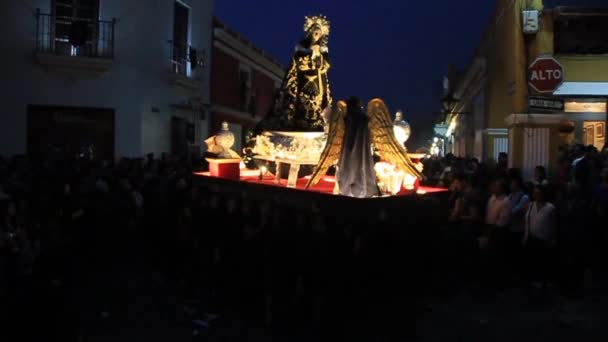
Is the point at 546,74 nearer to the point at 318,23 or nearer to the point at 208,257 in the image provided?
the point at 318,23

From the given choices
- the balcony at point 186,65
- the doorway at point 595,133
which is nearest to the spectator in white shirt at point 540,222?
the doorway at point 595,133

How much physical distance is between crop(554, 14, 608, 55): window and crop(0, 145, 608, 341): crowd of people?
193 inches

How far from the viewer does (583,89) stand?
13.4 metres

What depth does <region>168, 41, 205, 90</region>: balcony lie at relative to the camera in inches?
676

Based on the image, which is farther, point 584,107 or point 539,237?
point 584,107

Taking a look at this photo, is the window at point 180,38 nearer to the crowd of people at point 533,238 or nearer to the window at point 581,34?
the window at point 581,34

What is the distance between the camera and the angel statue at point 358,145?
23.8 feet

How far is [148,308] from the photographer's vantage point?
6.69m

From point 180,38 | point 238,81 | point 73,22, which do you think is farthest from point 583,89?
point 238,81

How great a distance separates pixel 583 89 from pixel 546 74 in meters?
1.29

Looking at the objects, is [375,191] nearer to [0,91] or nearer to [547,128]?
[547,128]

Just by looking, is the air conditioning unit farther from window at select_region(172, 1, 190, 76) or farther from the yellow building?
window at select_region(172, 1, 190, 76)

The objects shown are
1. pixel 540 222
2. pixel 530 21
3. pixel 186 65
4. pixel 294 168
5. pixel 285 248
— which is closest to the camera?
pixel 285 248

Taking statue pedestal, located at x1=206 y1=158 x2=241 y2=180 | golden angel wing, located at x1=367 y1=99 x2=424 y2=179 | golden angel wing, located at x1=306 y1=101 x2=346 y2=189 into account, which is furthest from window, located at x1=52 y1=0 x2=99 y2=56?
golden angel wing, located at x1=367 y1=99 x2=424 y2=179
